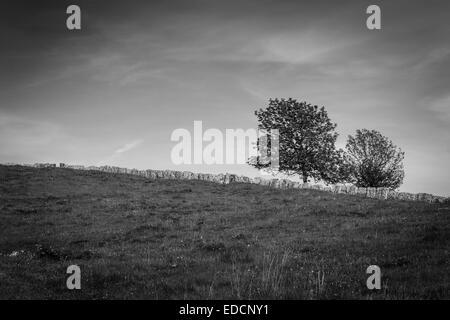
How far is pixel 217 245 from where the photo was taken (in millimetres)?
16828

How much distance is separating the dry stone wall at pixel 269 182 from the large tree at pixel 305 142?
7630 millimetres

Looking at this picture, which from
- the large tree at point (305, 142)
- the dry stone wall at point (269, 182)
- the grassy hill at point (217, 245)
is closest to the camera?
the grassy hill at point (217, 245)

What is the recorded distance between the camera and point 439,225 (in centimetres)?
1862

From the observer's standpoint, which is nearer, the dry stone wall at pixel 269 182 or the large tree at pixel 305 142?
the dry stone wall at pixel 269 182

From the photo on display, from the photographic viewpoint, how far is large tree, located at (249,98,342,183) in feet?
153

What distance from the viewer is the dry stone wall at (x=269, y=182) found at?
33.2m

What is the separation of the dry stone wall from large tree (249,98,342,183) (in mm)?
7630

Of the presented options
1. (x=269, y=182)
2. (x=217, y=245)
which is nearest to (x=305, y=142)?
(x=269, y=182)

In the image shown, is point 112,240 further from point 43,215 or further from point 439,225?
point 439,225

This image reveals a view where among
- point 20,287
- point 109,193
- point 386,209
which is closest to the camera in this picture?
point 20,287

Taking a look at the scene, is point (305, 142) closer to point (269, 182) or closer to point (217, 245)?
point (269, 182)
